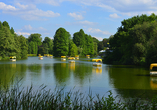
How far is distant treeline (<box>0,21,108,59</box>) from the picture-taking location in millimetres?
62166

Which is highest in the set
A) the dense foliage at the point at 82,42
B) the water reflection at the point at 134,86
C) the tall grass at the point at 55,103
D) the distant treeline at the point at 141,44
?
the dense foliage at the point at 82,42

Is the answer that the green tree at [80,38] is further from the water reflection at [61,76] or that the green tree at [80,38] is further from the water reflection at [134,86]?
the water reflection at [134,86]

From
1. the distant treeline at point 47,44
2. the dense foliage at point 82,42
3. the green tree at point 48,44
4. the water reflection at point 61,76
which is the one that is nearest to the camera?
the water reflection at point 61,76

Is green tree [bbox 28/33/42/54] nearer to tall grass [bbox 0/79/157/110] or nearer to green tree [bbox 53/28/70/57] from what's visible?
green tree [bbox 53/28/70/57]

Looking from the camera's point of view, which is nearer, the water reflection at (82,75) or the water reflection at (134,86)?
the water reflection at (134,86)

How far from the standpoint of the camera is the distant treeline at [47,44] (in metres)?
62.2

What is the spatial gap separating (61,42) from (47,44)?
42450mm

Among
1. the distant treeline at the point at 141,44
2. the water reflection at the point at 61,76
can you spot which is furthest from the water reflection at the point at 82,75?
the distant treeline at the point at 141,44

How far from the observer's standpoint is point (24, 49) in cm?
7525

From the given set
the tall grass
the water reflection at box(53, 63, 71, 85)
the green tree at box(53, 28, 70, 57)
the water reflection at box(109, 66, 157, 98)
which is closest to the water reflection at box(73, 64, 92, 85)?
the water reflection at box(53, 63, 71, 85)

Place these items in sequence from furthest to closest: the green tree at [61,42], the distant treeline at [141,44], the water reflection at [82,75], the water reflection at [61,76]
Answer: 1. the green tree at [61,42]
2. the distant treeline at [141,44]
3. the water reflection at [82,75]
4. the water reflection at [61,76]

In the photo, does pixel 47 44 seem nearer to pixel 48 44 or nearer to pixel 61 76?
pixel 48 44

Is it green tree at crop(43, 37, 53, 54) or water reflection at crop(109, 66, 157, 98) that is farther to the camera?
green tree at crop(43, 37, 53, 54)

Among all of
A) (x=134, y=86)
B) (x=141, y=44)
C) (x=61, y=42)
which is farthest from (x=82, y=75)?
(x=61, y=42)
